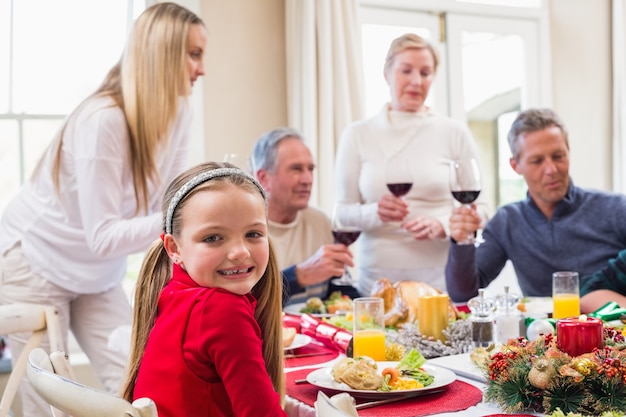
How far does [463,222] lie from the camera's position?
225 centimetres

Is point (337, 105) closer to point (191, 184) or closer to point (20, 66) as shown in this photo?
A: point (20, 66)

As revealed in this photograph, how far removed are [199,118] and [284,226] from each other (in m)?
1.24

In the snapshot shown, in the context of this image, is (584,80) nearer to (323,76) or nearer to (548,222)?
(323,76)

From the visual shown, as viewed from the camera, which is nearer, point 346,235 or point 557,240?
point 346,235

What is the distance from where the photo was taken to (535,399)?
3.92 feet

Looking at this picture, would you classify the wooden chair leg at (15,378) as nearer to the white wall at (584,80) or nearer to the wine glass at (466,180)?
the wine glass at (466,180)

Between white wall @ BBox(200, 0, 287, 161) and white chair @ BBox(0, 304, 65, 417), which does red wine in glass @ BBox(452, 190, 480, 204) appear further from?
white wall @ BBox(200, 0, 287, 161)

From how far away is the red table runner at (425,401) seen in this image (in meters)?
1.25

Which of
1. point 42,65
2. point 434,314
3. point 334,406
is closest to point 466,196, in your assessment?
point 434,314

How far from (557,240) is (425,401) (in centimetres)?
143

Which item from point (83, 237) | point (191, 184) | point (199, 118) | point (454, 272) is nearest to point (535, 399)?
point (191, 184)

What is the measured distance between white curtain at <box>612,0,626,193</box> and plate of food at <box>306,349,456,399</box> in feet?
13.1

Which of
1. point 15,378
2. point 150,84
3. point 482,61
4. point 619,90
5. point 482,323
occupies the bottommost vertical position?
point 15,378

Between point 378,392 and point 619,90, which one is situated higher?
point 619,90
